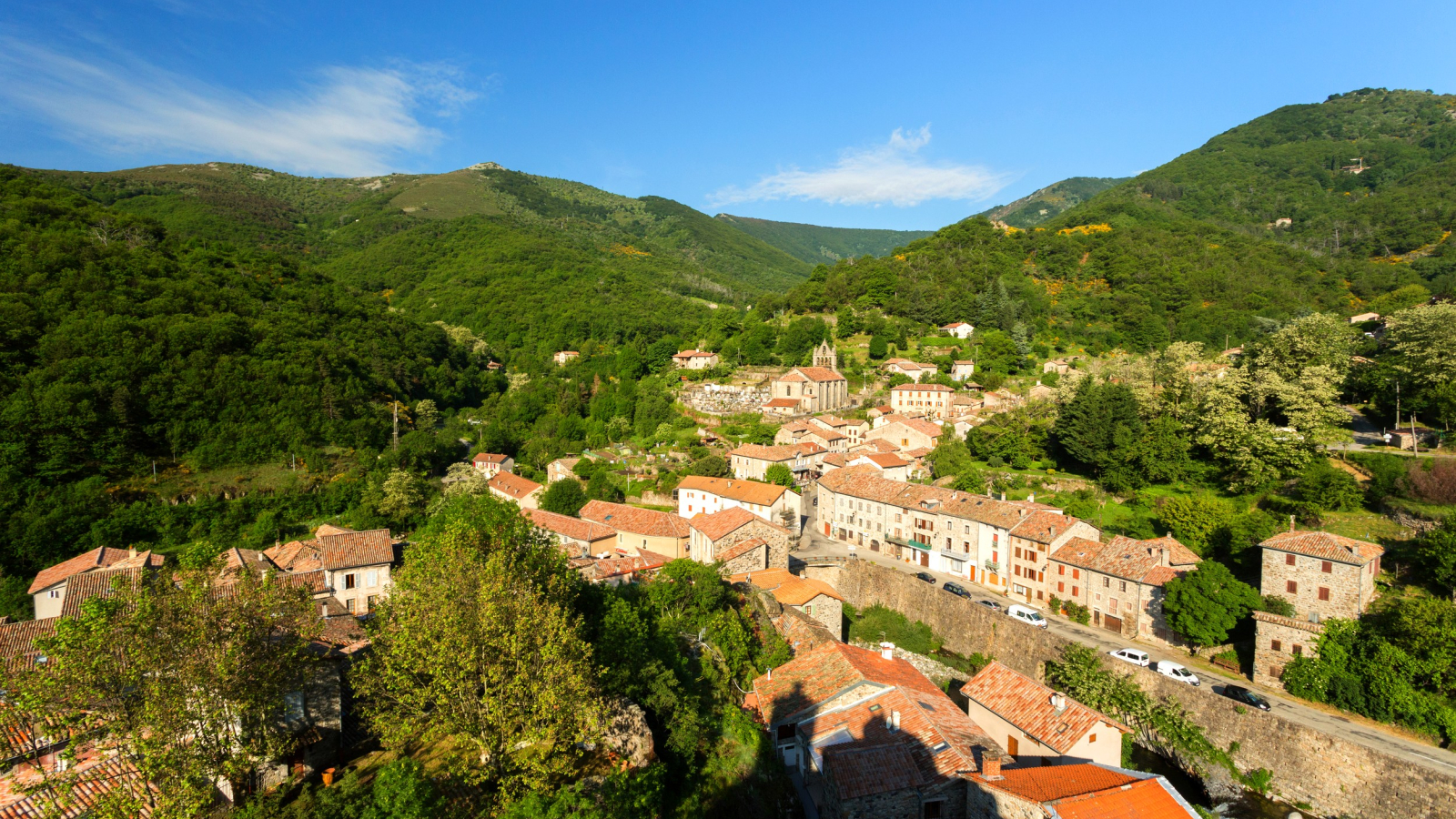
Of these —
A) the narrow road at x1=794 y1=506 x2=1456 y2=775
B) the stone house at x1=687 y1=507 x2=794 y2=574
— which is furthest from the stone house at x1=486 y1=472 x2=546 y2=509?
the narrow road at x1=794 y1=506 x2=1456 y2=775

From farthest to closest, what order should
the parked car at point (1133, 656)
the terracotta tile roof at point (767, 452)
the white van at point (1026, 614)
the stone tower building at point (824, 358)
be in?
1. the stone tower building at point (824, 358)
2. the terracotta tile roof at point (767, 452)
3. the white van at point (1026, 614)
4. the parked car at point (1133, 656)

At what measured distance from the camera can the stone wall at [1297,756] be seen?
18266mm

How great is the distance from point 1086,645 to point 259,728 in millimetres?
29190

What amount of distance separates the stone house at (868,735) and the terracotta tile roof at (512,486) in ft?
113

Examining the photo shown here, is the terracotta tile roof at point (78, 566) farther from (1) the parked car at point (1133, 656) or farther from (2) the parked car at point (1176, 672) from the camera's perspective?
(2) the parked car at point (1176, 672)

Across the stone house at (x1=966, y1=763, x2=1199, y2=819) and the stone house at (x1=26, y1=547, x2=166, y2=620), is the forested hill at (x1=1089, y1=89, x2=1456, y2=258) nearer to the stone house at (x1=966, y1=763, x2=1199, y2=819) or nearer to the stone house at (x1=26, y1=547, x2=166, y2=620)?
the stone house at (x1=966, y1=763, x2=1199, y2=819)

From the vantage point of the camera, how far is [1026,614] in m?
30.5

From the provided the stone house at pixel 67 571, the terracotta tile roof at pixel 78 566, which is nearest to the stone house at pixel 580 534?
the stone house at pixel 67 571

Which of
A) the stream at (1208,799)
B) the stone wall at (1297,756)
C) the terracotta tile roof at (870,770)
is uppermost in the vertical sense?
the terracotta tile roof at (870,770)

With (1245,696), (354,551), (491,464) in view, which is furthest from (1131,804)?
(491,464)

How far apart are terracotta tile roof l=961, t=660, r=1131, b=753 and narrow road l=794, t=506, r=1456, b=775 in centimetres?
486

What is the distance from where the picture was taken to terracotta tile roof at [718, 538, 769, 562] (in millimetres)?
32812

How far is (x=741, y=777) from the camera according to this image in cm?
1681

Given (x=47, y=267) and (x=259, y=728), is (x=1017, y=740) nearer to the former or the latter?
(x=259, y=728)
